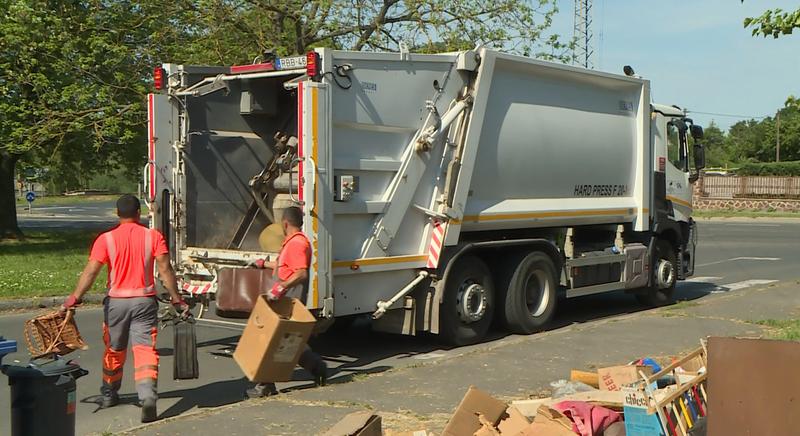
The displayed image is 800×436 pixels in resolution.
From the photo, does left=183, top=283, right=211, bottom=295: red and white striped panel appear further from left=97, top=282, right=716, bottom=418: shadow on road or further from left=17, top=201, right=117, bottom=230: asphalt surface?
left=17, top=201, right=117, bottom=230: asphalt surface

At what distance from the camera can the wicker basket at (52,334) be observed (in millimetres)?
6301

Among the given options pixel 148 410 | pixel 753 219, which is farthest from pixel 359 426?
pixel 753 219

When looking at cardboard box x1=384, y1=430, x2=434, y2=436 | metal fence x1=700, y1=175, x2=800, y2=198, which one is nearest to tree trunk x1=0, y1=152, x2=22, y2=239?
cardboard box x1=384, y1=430, x2=434, y2=436

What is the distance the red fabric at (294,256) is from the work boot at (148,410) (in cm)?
156

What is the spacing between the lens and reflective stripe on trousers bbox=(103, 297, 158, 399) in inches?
253

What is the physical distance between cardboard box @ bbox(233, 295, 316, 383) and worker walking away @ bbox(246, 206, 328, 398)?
0.37 metres

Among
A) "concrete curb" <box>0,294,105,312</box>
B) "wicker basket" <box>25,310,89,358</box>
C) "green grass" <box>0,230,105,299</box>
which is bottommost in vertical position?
"concrete curb" <box>0,294,105,312</box>

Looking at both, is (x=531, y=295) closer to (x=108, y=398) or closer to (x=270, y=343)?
(x=270, y=343)

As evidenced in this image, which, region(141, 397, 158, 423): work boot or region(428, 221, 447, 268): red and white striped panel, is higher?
region(428, 221, 447, 268): red and white striped panel

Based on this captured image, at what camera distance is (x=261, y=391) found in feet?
22.7

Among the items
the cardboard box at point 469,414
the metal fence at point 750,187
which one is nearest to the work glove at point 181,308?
the cardboard box at point 469,414

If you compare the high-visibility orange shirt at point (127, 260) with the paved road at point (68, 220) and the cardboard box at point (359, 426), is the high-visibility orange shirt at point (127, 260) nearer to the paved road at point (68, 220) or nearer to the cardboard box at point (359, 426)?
the cardboard box at point (359, 426)

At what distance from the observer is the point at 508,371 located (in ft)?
26.1

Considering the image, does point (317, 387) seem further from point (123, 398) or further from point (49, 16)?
point (49, 16)
